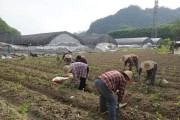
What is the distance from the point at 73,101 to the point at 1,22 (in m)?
64.3

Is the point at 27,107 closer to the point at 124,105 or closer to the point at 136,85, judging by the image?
the point at 124,105

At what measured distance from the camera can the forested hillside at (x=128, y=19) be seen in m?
126

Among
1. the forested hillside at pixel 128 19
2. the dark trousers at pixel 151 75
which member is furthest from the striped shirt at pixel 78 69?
the forested hillside at pixel 128 19

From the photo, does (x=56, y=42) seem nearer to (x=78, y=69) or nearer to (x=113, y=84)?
(x=78, y=69)

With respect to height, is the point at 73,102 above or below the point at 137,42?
below

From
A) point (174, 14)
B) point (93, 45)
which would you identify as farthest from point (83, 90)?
point (174, 14)

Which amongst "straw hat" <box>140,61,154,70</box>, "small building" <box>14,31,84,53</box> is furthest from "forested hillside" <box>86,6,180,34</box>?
"straw hat" <box>140,61,154,70</box>

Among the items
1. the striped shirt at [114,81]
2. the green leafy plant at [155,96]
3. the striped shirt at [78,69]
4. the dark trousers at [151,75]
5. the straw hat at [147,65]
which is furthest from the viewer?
Result: the dark trousers at [151,75]

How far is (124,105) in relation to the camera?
800 cm

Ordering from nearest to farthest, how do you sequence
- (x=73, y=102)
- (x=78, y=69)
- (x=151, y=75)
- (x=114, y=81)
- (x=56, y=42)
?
(x=114, y=81)
(x=73, y=102)
(x=78, y=69)
(x=151, y=75)
(x=56, y=42)

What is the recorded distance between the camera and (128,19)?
137m

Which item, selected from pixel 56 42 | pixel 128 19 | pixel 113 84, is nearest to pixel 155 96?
pixel 113 84

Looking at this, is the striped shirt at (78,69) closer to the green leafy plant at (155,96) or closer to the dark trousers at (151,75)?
the green leafy plant at (155,96)

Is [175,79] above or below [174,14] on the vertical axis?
below
